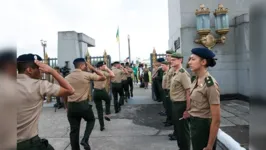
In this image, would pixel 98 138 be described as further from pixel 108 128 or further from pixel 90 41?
pixel 90 41

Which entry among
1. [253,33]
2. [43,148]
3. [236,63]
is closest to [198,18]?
[236,63]

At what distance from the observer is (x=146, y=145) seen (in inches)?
207

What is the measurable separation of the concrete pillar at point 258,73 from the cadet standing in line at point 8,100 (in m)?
0.91

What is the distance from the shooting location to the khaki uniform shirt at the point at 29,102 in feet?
A: 7.18

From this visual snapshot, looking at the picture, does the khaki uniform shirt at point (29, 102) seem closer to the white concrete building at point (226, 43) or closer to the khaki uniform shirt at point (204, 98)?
the khaki uniform shirt at point (204, 98)

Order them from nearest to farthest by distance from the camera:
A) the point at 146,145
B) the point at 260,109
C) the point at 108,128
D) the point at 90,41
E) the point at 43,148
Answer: the point at 260,109 < the point at 43,148 < the point at 146,145 < the point at 108,128 < the point at 90,41

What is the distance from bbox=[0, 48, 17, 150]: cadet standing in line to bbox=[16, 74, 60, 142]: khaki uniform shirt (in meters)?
1.19

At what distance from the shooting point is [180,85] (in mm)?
4375

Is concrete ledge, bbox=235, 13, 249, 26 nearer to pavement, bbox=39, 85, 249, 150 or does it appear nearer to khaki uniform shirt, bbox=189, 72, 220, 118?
pavement, bbox=39, 85, 249, 150

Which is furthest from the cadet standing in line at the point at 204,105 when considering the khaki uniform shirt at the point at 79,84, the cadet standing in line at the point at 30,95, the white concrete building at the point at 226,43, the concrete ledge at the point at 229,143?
the white concrete building at the point at 226,43

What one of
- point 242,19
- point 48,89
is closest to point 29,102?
point 48,89

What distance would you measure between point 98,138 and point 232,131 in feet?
10.5

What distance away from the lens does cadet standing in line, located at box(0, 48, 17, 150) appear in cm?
96

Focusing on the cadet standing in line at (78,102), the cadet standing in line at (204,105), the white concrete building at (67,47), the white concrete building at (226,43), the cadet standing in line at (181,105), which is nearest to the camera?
the cadet standing in line at (204,105)
